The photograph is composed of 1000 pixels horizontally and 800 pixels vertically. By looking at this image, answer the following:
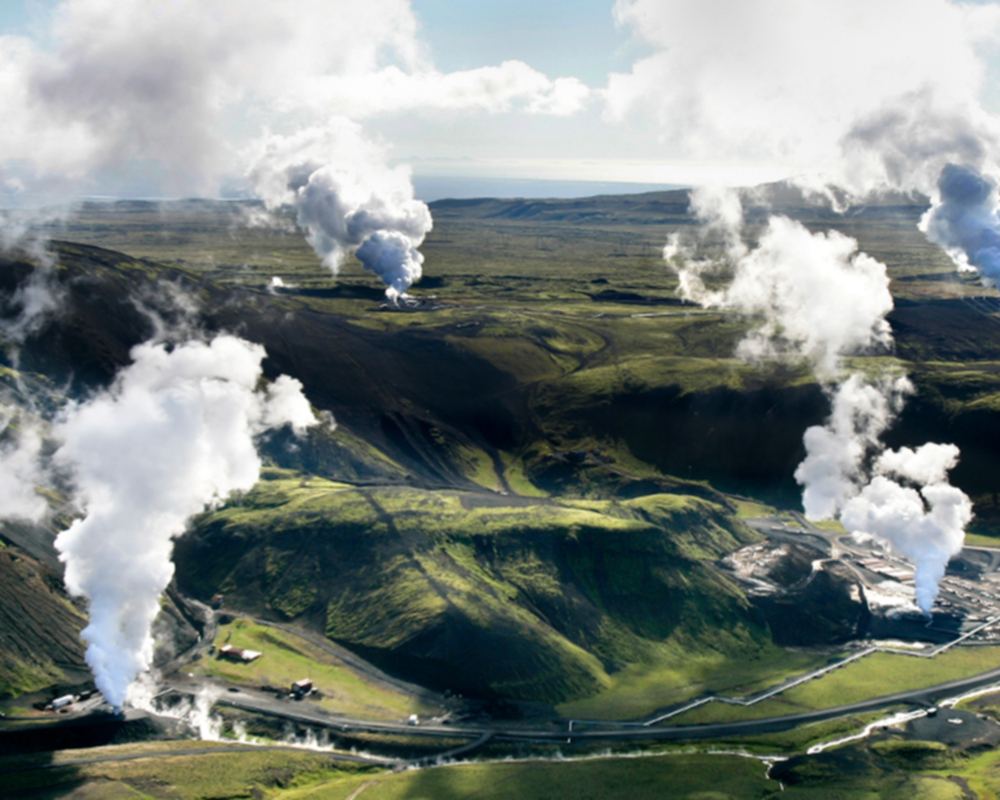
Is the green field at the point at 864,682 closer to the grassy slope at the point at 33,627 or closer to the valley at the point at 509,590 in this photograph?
the valley at the point at 509,590

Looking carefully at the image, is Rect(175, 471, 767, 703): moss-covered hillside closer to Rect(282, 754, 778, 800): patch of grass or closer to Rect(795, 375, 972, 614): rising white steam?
Rect(282, 754, 778, 800): patch of grass

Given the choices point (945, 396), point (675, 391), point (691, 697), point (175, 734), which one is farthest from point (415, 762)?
point (945, 396)

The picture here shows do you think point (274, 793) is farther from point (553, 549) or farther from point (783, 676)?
point (783, 676)

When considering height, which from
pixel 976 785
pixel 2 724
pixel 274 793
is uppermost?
pixel 2 724

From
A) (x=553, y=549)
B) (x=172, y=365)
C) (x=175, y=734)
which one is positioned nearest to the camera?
(x=175, y=734)

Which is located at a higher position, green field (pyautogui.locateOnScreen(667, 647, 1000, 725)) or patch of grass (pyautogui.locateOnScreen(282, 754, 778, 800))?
patch of grass (pyautogui.locateOnScreen(282, 754, 778, 800))

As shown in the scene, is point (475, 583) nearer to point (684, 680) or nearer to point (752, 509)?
point (684, 680)

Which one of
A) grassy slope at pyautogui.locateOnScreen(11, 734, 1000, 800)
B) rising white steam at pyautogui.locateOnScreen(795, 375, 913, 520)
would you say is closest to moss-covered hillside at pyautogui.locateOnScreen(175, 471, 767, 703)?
grassy slope at pyautogui.locateOnScreen(11, 734, 1000, 800)
